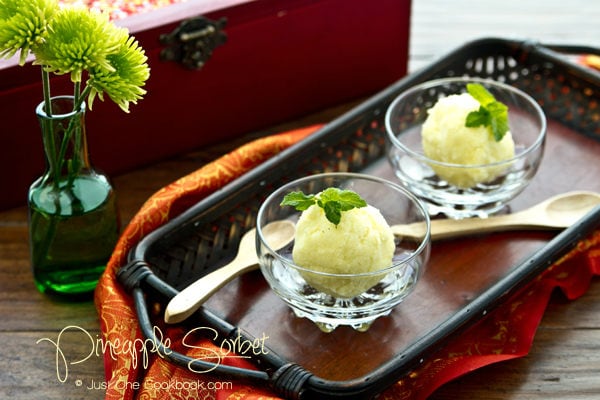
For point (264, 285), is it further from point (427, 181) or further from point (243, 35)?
point (243, 35)

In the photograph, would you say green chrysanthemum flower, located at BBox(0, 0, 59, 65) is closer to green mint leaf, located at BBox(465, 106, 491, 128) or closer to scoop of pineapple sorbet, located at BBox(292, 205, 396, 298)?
scoop of pineapple sorbet, located at BBox(292, 205, 396, 298)

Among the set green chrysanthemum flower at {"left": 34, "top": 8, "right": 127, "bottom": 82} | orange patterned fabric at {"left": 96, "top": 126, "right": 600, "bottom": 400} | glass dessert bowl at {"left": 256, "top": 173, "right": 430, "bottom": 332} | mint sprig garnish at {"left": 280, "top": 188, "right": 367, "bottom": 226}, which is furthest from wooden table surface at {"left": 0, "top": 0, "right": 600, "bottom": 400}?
green chrysanthemum flower at {"left": 34, "top": 8, "right": 127, "bottom": 82}


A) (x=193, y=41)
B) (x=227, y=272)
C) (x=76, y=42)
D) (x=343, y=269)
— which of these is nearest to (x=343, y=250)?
(x=343, y=269)

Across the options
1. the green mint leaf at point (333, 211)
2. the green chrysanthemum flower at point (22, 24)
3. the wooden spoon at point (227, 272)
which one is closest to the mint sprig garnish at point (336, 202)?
the green mint leaf at point (333, 211)

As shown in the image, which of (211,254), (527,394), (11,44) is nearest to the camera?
(11,44)

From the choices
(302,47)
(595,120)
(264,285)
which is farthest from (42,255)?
(595,120)

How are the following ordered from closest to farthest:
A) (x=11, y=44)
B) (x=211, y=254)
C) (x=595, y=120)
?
(x=11, y=44) → (x=211, y=254) → (x=595, y=120)
